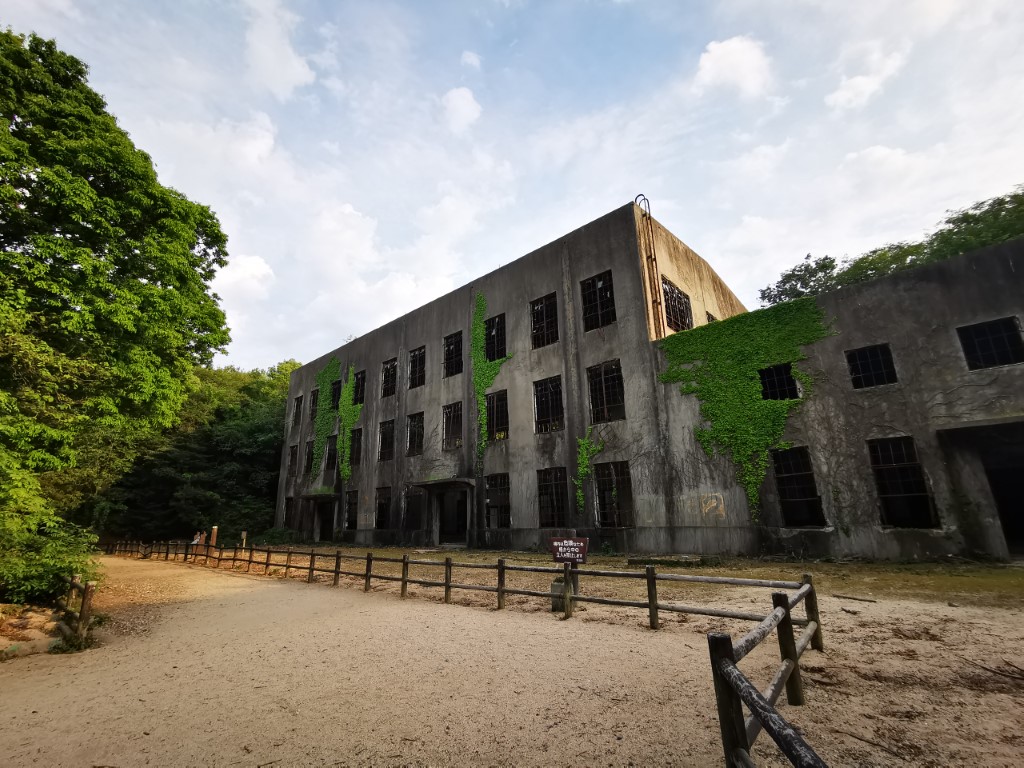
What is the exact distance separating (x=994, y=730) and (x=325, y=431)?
1168 inches

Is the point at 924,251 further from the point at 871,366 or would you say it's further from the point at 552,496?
the point at 552,496

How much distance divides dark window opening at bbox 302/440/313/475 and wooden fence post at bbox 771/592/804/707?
29.2 m

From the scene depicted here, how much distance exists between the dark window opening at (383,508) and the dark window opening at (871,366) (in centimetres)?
2037

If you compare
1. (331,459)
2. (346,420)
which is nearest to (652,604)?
(346,420)

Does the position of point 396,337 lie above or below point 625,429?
above

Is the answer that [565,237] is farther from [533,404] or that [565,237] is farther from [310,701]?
[310,701]

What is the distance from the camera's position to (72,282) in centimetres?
948

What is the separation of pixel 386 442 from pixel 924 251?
27.7m

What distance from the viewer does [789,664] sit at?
395 cm

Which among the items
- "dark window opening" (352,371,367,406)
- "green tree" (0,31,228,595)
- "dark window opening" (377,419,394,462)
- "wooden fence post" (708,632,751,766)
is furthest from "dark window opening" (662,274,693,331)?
"dark window opening" (352,371,367,406)

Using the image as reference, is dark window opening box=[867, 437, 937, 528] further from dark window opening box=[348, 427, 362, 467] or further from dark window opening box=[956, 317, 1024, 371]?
dark window opening box=[348, 427, 362, 467]

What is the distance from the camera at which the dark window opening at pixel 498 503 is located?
18.9 m

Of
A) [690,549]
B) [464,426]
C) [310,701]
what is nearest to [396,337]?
[464,426]

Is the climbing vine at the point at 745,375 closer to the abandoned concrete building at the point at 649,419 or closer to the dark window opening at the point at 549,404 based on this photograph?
the abandoned concrete building at the point at 649,419
